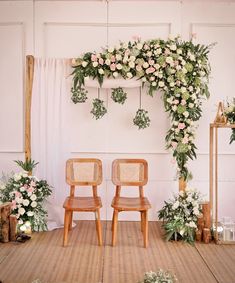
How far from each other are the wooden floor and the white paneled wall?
3.34 ft

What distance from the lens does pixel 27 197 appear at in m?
4.95

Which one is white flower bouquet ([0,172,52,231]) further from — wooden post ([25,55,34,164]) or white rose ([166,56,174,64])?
white rose ([166,56,174,64])

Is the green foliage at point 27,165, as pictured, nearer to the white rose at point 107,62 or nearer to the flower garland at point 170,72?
the flower garland at point 170,72

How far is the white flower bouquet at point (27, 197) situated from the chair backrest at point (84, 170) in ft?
1.28

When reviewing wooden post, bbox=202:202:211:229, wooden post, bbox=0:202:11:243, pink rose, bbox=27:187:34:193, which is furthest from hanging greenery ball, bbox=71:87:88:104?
wooden post, bbox=202:202:211:229

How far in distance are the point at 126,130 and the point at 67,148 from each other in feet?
2.72

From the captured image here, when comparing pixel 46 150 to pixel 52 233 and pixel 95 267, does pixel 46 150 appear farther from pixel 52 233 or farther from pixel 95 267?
pixel 95 267

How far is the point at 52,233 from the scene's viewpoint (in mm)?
5008

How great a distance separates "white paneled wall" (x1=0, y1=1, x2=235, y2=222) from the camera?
5.53m

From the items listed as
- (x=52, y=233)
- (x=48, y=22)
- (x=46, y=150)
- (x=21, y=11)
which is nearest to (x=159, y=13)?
(x=48, y=22)

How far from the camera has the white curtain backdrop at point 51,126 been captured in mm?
5301

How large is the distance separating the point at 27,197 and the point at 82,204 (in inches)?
30.1

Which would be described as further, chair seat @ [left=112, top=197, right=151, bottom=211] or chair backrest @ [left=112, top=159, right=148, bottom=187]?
chair backrest @ [left=112, top=159, right=148, bottom=187]

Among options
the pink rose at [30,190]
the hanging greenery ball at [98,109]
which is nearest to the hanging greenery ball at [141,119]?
the hanging greenery ball at [98,109]
